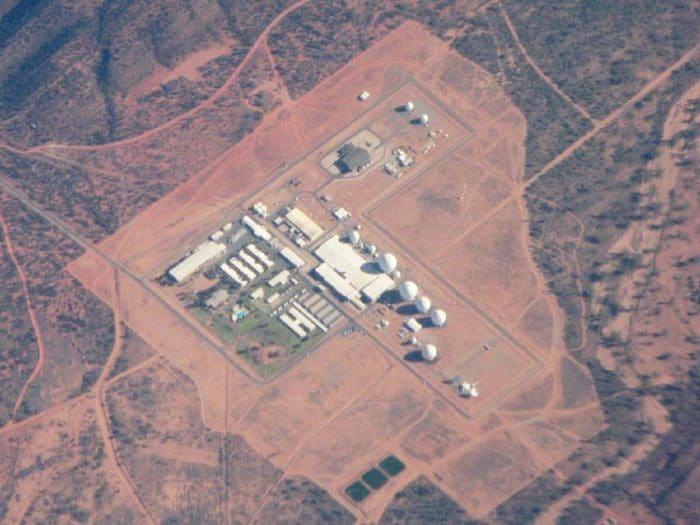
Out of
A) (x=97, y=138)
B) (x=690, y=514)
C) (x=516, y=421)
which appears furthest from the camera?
(x=97, y=138)

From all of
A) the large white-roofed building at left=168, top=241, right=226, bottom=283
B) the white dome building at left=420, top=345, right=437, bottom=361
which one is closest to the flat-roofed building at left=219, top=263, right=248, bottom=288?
the large white-roofed building at left=168, top=241, right=226, bottom=283

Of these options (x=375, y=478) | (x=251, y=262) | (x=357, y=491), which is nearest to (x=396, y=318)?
(x=251, y=262)

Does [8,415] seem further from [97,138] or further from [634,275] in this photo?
[634,275]

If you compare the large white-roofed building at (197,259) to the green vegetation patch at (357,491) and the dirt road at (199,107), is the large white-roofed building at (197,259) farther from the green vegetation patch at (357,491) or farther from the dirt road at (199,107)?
the green vegetation patch at (357,491)

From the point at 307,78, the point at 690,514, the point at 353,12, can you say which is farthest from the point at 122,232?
the point at 690,514

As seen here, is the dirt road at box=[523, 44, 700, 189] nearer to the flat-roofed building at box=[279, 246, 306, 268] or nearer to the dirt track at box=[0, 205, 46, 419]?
the flat-roofed building at box=[279, 246, 306, 268]

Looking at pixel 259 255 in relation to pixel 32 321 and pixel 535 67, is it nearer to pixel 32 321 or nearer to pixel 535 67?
pixel 32 321
